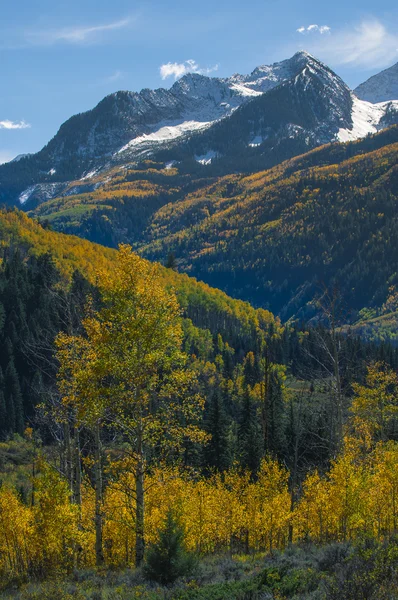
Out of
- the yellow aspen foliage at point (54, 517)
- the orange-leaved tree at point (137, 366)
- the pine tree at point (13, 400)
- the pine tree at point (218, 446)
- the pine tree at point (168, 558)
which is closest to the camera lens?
the pine tree at point (168, 558)

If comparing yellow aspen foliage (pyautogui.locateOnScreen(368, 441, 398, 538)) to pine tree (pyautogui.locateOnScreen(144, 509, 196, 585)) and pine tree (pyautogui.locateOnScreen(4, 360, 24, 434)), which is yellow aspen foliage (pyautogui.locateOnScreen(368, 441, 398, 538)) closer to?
pine tree (pyautogui.locateOnScreen(144, 509, 196, 585))

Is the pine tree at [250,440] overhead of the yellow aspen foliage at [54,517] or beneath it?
beneath

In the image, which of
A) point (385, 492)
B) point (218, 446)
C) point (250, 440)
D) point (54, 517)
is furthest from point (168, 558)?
point (250, 440)

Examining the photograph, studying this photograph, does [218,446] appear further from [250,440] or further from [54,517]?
[54,517]

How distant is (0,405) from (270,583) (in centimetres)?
10717

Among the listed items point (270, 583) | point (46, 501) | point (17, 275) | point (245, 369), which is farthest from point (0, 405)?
point (270, 583)

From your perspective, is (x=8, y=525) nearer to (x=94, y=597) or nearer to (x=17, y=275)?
(x=94, y=597)

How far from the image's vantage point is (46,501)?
76.7 ft

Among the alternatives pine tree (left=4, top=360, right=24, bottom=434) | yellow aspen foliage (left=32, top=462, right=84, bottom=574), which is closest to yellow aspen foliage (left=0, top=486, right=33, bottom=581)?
yellow aspen foliage (left=32, top=462, right=84, bottom=574)

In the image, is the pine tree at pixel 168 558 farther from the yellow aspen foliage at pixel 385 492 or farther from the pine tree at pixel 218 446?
the pine tree at pixel 218 446

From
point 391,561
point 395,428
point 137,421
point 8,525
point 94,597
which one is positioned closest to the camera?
point 391,561

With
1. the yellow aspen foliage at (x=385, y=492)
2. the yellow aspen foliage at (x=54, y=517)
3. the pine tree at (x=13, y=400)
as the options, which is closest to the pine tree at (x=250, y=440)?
the yellow aspen foliage at (x=385, y=492)

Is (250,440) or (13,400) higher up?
(13,400)

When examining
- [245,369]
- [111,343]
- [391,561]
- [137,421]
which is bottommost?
[245,369]
